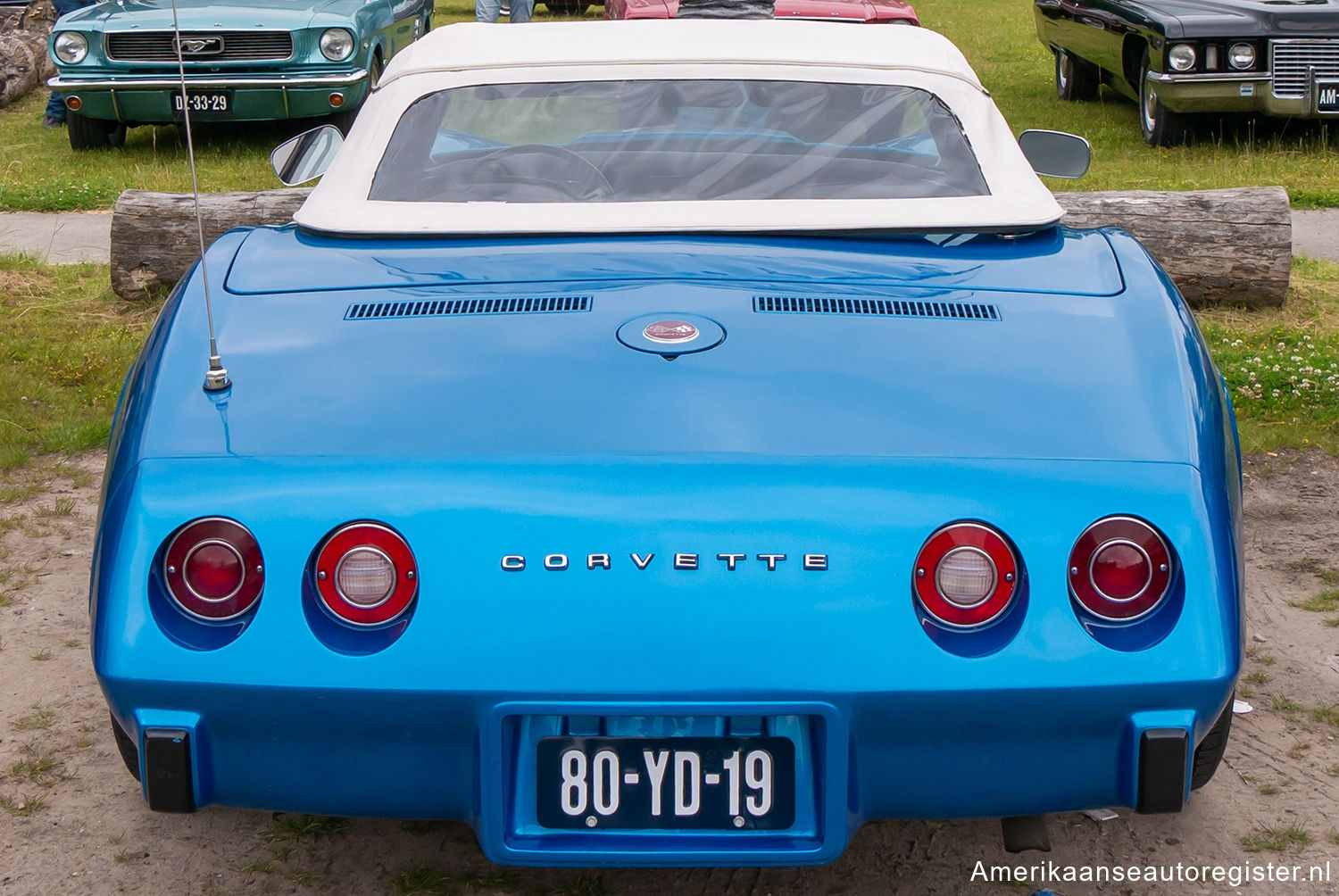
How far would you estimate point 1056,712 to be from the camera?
1876mm

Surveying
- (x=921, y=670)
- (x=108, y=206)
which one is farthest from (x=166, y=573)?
(x=108, y=206)

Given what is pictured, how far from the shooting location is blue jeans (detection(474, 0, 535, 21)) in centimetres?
1082

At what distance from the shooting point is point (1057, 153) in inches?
147

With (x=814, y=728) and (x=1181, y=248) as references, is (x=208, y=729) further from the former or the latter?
(x=1181, y=248)

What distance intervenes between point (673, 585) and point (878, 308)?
2.44 ft

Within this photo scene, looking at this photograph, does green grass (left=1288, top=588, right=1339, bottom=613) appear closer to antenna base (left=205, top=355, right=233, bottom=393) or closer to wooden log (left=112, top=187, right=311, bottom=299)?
antenna base (left=205, top=355, right=233, bottom=393)

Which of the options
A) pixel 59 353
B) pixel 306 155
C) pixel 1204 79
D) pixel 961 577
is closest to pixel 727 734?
pixel 961 577

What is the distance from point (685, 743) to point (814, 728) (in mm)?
178

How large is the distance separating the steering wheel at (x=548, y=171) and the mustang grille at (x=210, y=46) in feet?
21.6

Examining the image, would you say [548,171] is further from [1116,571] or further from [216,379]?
[1116,571]

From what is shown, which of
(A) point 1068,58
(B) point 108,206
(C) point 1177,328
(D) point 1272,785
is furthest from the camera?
(A) point 1068,58

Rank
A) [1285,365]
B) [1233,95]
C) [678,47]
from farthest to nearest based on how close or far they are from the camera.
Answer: [1233,95]
[1285,365]
[678,47]

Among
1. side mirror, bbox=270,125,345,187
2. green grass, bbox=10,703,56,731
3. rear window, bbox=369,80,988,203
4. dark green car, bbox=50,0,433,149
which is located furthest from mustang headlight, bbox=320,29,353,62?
green grass, bbox=10,703,56,731

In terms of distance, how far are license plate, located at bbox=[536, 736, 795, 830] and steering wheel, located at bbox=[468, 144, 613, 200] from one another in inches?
58.0
